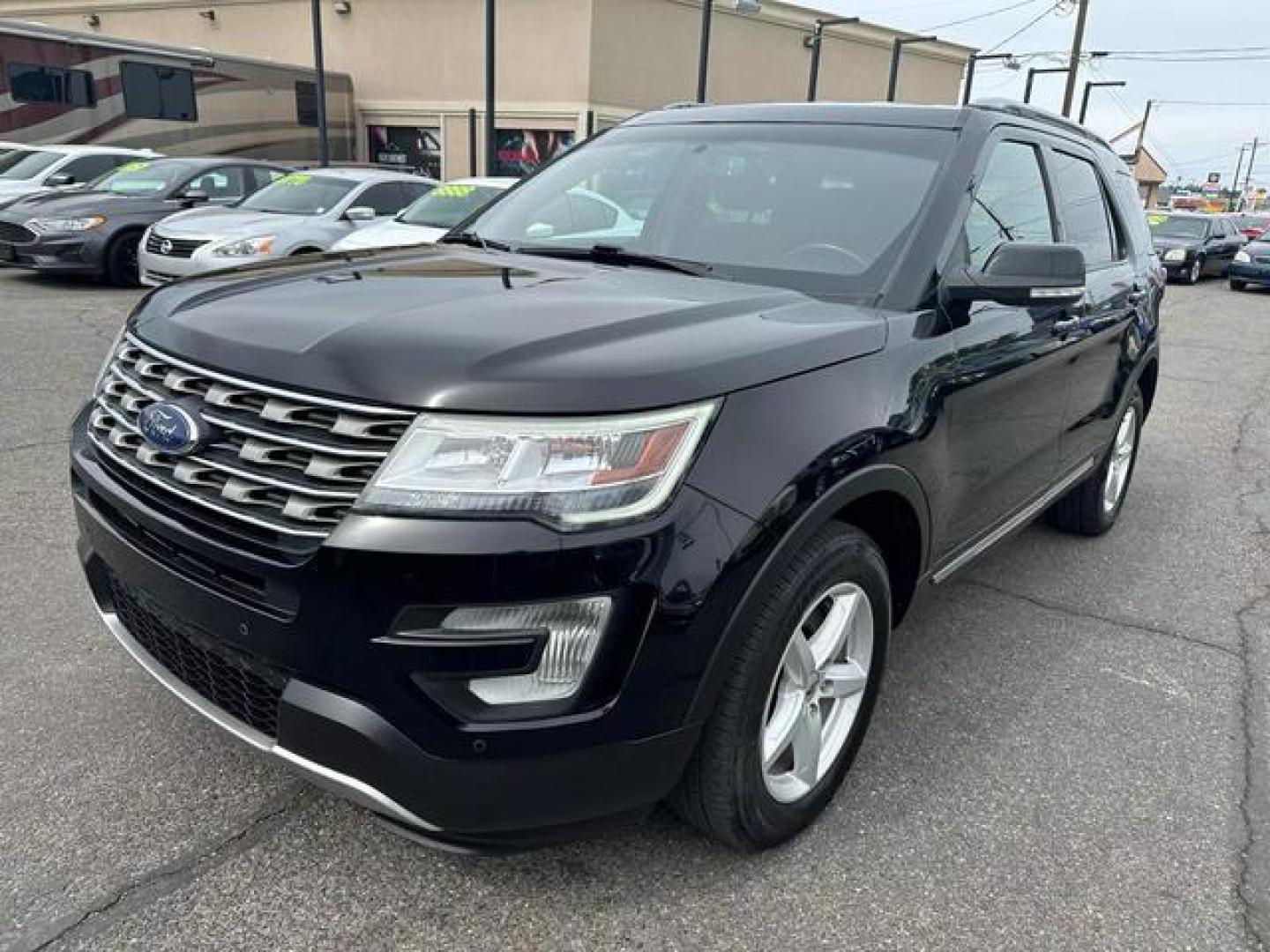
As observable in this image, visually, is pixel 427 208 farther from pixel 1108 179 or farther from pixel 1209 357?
pixel 1209 357

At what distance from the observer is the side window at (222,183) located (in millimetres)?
12383

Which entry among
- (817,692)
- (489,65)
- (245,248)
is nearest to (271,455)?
(817,692)

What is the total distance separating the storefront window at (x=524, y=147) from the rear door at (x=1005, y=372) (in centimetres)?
2790

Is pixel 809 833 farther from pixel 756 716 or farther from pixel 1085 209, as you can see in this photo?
pixel 1085 209

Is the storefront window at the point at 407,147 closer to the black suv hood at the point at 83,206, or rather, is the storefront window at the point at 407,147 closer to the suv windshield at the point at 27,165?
the suv windshield at the point at 27,165

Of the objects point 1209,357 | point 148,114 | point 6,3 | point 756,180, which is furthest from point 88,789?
point 6,3

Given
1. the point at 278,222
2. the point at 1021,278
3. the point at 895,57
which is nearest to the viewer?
the point at 1021,278

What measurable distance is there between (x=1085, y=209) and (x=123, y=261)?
1082 centimetres

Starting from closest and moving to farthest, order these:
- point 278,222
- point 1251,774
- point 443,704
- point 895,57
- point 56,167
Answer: point 443,704 → point 1251,774 → point 278,222 → point 56,167 → point 895,57

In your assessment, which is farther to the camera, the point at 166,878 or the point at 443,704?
the point at 166,878

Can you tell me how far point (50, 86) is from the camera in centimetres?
1898

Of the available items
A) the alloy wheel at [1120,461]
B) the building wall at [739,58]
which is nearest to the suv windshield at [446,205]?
the alloy wheel at [1120,461]

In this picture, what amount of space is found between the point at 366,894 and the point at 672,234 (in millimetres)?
2096

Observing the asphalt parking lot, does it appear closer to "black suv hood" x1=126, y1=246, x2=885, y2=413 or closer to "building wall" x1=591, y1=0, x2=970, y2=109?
"black suv hood" x1=126, y1=246, x2=885, y2=413
